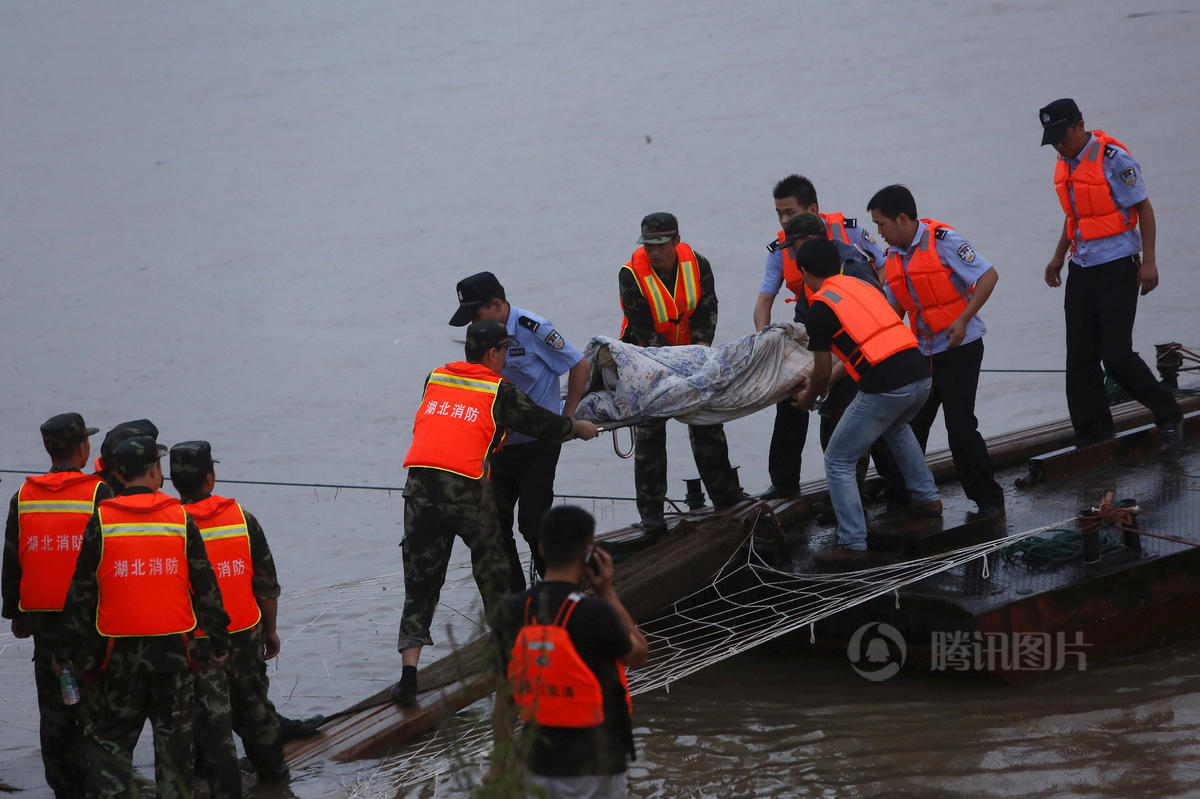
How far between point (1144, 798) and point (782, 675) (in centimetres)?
172

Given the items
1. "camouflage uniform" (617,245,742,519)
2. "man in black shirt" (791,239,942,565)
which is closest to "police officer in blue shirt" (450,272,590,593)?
"camouflage uniform" (617,245,742,519)

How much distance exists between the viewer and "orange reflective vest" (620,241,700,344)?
5.91m

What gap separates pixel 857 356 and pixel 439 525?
1.65 m

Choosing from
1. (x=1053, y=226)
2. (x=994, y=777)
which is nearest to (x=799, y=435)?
(x=994, y=777)

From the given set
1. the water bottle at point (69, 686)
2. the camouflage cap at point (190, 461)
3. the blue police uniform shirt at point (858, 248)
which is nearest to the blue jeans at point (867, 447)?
the blue police uniform shirt at point (858, 248)

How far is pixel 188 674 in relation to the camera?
156 inches

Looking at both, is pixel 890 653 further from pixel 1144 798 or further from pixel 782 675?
pixel 1144 798

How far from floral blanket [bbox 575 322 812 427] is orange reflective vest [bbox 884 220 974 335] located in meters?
0.50

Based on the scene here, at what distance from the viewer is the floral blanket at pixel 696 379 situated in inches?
217

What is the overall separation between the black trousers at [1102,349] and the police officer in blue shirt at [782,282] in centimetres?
96

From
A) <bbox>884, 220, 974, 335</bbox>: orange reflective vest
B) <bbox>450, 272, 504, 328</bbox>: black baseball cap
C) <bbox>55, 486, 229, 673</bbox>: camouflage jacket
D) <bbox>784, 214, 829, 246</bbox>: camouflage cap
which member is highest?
<bbox>784, 214, 829, 246</bbox>: camouflage cap

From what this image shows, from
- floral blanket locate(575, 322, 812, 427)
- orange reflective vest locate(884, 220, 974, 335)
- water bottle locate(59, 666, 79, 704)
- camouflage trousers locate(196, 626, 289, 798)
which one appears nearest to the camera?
water bottle locate(59, 666, 79, 704)

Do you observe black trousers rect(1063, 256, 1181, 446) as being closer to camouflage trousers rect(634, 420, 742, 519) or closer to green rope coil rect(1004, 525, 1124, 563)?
green rope coil rect(1004, 525, 1124, 563)

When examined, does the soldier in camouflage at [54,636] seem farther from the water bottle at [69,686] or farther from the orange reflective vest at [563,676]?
the orange reflective vest at [563,676]
